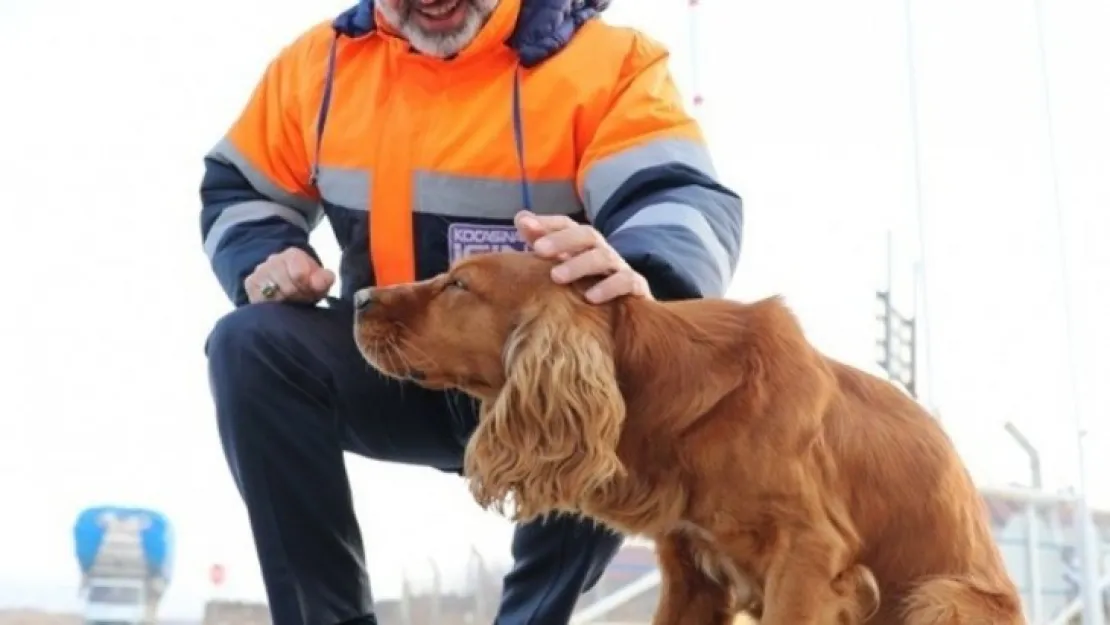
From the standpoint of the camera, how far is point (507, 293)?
1.24 meters

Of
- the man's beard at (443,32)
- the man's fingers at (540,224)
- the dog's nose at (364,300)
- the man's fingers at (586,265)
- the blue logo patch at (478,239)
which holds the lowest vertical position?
the dog's nose at (364,300)

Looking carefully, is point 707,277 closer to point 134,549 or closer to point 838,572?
point 838,572

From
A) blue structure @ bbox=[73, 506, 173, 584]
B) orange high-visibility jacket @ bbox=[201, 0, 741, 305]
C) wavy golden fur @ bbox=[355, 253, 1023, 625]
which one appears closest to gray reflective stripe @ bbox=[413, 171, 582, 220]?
orange high-visibility jacket @ bbox=[201, 0, 741, 305]

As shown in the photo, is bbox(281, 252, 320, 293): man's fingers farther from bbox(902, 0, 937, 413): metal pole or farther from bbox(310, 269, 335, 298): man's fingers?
bbox(902, 0, 937, 413): metal pole

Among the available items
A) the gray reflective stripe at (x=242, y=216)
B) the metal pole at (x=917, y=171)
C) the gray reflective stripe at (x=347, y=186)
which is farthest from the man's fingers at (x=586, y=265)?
the metal pole at (x=917, y=171)

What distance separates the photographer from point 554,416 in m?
1.22

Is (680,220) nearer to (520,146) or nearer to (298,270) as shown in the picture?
(520,146)

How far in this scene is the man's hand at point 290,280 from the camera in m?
1.44

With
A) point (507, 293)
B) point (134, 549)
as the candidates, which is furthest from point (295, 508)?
point (134, 549)

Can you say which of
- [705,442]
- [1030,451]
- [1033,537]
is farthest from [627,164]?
[1033,537]

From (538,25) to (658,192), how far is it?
0.28 metres

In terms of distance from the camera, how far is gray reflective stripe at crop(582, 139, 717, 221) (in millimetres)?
1426

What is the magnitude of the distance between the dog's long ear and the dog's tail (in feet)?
1.12

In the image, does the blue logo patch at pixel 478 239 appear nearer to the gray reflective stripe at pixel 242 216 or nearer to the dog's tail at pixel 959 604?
the gray reflective stripe at pixel 242 216
